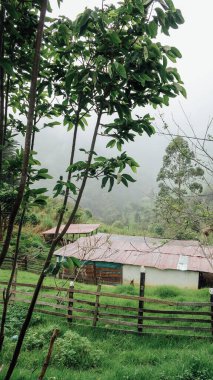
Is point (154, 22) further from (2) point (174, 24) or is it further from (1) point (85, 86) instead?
(1) point (85, 86)

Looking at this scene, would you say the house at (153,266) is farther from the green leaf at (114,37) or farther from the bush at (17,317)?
the green leaf at (114,37)

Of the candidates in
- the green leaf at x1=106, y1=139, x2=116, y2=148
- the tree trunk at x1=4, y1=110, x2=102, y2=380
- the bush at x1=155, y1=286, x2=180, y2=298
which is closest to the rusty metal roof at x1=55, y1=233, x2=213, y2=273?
the bush at x1=155, y1=286, x2=180, y2=298

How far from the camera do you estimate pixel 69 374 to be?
5699 mm

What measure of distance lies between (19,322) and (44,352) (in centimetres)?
181

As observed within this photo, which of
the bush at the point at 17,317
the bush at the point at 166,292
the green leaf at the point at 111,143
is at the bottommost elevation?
the bush at the point at 166,292

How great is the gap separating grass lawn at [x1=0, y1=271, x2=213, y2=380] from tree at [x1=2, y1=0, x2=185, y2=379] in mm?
4012

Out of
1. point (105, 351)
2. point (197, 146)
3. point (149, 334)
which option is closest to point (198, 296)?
point (149, 334)

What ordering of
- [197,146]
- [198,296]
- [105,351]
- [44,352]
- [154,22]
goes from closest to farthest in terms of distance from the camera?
1. [154,22]
2. [197,146]
3. [44,352]
4. [105,351]
5. [198,296]

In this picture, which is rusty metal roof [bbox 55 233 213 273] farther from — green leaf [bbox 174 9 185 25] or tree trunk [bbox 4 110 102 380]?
green leaf [bbox 174 9 185 25]

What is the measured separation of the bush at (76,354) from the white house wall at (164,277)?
1263 centimetres

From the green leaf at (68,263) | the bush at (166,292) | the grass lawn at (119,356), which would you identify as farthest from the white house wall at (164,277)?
the green leaf at (68,263)

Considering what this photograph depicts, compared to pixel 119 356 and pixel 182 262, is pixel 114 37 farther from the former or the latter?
pixel 182 262

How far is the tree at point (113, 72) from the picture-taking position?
2.07 meters

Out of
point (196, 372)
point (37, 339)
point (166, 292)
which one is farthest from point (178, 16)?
point (166, 292)
